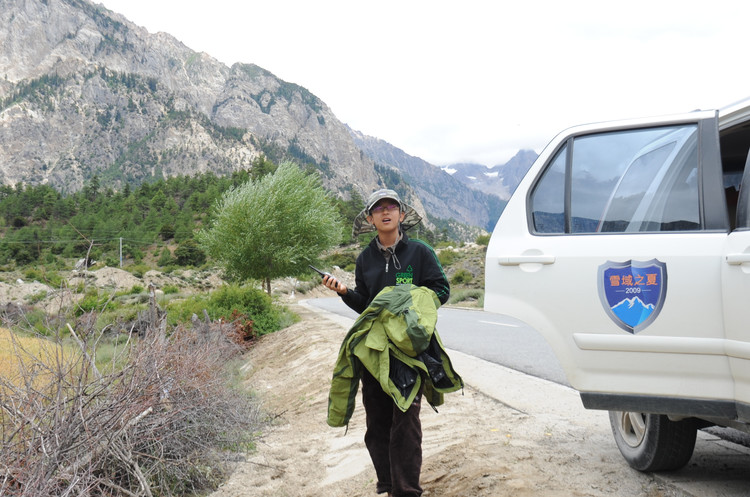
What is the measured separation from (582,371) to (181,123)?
558 feet

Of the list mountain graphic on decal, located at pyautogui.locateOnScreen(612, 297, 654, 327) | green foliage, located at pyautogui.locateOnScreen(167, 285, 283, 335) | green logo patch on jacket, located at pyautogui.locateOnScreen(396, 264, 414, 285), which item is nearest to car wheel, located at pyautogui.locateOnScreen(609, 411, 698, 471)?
mountain graphic on decal, located at pyautogui.locateOnScreen(612, 297, 654, 327)

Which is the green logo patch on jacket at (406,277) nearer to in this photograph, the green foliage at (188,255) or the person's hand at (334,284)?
the person's hand at (334,284)

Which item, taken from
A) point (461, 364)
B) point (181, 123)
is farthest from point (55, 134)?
point (461, 364)

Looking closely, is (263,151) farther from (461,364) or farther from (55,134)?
(461,364)

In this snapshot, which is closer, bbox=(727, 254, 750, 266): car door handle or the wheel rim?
bbox=(727, 254, 750, 266): car door handle

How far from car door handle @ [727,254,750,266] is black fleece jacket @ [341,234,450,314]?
136 cm

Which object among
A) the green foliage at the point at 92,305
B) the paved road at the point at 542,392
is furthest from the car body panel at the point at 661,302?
the green foliage at the point at 92,305

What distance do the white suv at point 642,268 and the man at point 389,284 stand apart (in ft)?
1.38

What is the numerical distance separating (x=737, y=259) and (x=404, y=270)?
1.59m

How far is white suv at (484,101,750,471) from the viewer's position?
2.24 meters

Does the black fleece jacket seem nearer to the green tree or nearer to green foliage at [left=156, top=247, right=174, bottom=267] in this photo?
the green tree

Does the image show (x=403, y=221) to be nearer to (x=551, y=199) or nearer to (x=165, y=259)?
(x=551, y=199)

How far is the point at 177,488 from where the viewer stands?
3986 millimetres

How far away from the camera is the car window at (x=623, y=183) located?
254 cm
